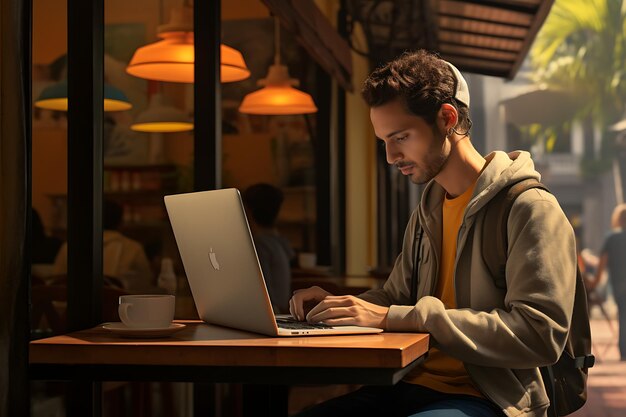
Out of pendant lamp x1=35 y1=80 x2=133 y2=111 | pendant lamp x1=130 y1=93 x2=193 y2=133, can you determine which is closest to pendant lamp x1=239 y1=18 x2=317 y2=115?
pendant lamp x1=130 y1=93 x2=193 y2=133

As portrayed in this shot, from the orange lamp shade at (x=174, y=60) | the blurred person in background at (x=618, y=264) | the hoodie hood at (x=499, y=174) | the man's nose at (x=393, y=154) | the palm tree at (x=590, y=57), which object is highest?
the palm tree at (x=590, y=57)

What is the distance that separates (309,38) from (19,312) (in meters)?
4.38

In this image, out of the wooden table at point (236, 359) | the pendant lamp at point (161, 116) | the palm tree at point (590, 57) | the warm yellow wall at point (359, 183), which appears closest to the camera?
Result: the wooden table at point (236, 359)

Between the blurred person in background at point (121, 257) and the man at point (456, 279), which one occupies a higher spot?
the man at point (456, 279)

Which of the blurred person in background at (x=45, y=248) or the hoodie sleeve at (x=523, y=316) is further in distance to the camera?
the blurred person in background at (x=45, y=248)

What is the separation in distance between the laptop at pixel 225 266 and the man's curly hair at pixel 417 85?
53 cm

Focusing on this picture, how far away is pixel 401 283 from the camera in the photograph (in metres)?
2.79

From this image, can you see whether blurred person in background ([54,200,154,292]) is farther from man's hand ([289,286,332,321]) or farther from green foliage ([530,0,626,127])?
green foliage ([530,0,626,127])

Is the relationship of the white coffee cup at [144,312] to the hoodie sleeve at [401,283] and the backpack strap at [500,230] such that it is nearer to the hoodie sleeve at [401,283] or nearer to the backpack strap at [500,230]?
the hoodie sleeve at [401,283]

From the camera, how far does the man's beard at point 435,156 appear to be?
252cm

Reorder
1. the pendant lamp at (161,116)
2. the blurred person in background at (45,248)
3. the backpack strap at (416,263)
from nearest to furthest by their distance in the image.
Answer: the backpack strap at (416,263)
the pendant lamp at (161,116)
the blurred person in background at (45,248)

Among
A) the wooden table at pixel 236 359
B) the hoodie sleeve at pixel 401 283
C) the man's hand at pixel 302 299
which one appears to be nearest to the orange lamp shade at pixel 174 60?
the hoodie sleeve at pixel 401 283

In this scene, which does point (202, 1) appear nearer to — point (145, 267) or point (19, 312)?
point (19, 312)

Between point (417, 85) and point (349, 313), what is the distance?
24.7 inches
